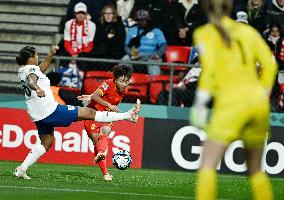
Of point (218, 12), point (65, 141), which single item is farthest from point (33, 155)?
point (218, 12)

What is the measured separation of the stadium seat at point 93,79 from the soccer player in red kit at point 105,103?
3.96 meters

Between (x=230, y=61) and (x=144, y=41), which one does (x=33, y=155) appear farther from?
(x=144, y=41)

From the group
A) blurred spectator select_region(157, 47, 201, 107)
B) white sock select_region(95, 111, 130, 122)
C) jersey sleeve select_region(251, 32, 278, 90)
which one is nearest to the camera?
jersey sleeve select_region(251, 32, 278, 90)

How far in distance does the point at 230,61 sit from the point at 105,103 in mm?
6365

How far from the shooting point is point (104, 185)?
46.3ft

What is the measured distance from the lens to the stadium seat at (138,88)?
19.8 m

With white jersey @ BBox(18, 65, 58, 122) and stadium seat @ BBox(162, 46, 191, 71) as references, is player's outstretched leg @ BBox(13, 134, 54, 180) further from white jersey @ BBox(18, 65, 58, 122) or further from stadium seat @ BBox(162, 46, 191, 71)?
stadium seat @ BBox(162, 46, 191, 71)

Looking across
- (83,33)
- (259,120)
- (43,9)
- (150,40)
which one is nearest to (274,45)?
(150,40)

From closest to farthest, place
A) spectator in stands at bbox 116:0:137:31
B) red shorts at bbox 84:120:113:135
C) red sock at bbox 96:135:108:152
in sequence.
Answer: red sock at bbox 96:135:108:152
red shorts at bbox 84:120:113:135
spectator in stands at bbox 116:0:137:31

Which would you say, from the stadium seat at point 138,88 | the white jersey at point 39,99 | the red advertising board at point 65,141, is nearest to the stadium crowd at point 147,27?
the stadium seat at point 138,88

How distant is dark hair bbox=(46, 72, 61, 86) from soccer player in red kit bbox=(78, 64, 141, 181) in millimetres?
3869

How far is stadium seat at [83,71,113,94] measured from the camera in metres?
19.6

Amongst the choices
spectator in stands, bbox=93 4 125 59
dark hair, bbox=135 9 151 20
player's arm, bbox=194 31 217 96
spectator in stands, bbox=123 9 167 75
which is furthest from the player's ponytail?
spectator in stands, bbox=93 4 125 59

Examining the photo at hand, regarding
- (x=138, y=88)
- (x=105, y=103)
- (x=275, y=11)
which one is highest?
(x=275, y=11)
